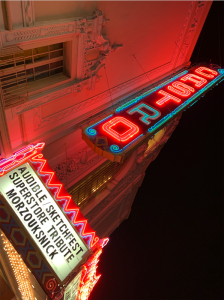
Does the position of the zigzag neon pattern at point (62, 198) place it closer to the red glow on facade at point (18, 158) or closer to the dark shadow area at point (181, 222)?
the red glow on facade at point (18, 158)

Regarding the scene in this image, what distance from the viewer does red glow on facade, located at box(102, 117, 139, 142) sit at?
595cm

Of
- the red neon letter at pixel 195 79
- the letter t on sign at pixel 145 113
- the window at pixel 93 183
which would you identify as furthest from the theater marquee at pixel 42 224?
the red neon letter at pixel 195 79

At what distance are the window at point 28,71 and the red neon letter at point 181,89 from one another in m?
4.22

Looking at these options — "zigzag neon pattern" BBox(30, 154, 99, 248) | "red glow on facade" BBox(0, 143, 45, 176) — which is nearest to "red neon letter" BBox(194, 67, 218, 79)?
"red glow on facade" BBox(0, 143, 45, 176)

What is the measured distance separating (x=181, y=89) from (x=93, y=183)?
5.75 meters

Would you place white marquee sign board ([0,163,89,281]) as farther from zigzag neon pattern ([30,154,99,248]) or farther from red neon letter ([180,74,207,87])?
red neon letter ([180,74,207,87])

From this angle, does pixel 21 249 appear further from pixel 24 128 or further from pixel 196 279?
pixel 196 279

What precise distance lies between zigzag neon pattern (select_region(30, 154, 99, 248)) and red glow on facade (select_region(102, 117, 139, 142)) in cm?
190

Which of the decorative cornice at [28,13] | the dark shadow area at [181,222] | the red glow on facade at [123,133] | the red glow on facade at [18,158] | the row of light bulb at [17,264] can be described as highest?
the decorative cornice at [28,13]

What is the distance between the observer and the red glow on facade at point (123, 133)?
595 cm

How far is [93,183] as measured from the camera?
413 inches

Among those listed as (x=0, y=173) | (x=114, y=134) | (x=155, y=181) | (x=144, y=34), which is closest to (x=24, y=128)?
(x=0, y=173)

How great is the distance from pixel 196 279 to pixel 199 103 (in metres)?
11.9

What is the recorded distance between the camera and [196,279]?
12531 millimetres
